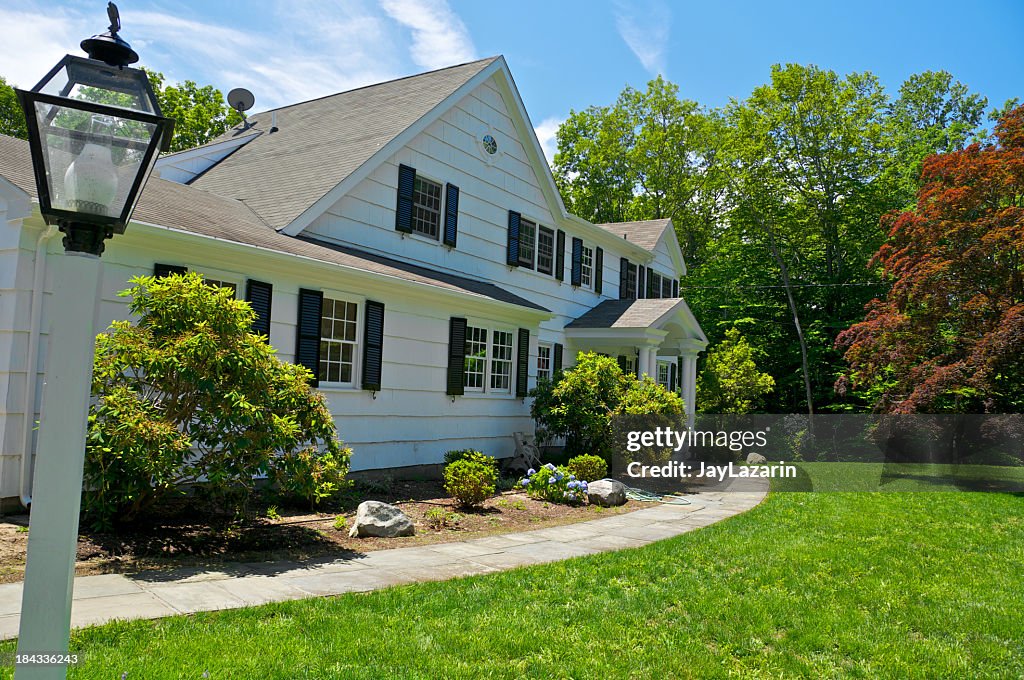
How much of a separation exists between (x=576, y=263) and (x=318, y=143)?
24.2 ft

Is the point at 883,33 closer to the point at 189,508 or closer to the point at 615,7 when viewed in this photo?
the point at 615,7

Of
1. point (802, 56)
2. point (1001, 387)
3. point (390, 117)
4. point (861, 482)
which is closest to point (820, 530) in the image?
point (861, 482)

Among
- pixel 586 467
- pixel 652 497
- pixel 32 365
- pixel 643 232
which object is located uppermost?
pixel 643 232

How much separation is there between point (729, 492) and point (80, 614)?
39.8ft

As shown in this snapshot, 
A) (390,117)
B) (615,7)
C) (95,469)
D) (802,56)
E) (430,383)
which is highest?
(802,56)

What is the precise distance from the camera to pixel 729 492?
47.8ft

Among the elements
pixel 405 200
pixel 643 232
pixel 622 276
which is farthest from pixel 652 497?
pixel 643 232

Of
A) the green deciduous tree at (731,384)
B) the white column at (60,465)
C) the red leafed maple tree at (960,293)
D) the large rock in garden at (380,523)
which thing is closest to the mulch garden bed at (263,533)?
the large rock in garden at (380,523)

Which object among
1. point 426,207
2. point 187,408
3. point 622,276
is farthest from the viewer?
point 622,276

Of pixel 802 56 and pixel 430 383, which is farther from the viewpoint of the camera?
pixel 802 56

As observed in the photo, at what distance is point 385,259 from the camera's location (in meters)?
13.0

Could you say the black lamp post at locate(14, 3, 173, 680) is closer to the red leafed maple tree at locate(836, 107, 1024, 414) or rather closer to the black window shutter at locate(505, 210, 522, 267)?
the black window shutter at locate(505, 210, 522, 267)

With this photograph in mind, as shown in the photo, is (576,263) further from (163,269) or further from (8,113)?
(8,113)

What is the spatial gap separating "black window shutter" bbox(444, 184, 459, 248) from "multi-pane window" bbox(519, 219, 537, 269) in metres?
2.42
